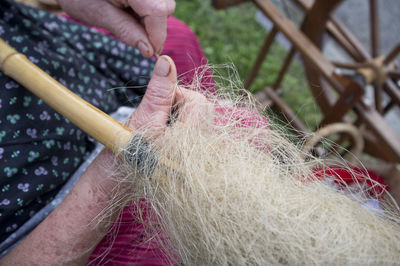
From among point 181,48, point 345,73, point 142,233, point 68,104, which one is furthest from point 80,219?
point 345,73

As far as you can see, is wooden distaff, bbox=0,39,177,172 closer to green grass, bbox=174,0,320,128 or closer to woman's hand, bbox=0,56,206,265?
woman's hand, bbox=0,56,206,265

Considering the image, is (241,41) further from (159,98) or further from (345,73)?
(159,98)

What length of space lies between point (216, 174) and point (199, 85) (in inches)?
9.4

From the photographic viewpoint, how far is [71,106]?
0.51m

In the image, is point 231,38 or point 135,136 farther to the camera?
point 231,38

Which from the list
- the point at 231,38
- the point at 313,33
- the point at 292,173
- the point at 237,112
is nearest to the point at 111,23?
the point at 237,112

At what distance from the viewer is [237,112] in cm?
55

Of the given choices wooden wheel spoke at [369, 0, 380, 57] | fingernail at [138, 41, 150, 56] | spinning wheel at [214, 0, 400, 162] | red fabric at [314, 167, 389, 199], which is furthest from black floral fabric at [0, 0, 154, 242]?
wooden wheel spoke at [369, 0, 380, 57]

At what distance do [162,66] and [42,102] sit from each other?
0.35 m

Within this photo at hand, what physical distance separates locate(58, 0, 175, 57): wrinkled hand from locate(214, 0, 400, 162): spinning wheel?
0.52 meters

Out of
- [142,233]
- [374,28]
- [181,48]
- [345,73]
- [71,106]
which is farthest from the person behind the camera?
[374,28]

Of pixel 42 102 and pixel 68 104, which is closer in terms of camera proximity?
pixel 68 104

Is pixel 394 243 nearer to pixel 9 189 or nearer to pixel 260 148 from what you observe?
pixel 260 148

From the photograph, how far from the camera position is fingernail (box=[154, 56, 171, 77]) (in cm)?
52
